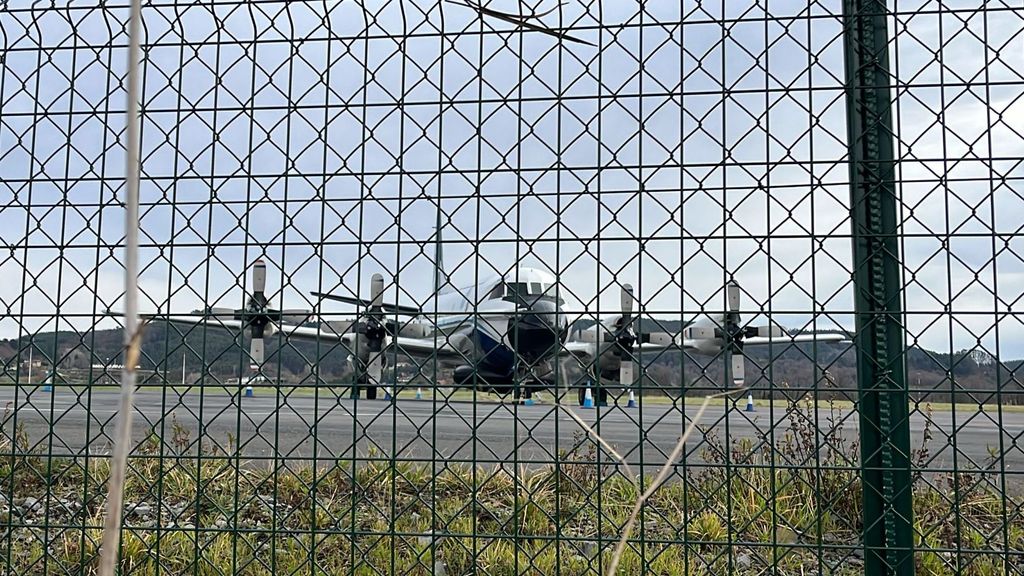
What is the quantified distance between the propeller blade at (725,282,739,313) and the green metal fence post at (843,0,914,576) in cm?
31

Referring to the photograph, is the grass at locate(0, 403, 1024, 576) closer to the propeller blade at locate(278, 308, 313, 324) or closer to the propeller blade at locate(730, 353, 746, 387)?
the propeller blade at locate(730, 353, 746, 387)

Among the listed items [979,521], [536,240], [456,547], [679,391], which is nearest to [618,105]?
[536,240]

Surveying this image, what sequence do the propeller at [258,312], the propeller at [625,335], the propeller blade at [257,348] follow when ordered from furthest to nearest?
the propeller blade at [257,348] < the propeller at [258,312] < the propeller at [625,335]

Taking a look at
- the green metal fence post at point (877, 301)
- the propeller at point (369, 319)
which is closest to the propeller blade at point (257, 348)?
the propeller at point (369, 319)

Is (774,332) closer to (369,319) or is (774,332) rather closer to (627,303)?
(627,303)

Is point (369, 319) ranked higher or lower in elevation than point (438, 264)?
lower

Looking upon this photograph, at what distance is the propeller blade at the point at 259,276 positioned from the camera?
2.30 meters

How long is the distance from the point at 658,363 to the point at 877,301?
0.63 m

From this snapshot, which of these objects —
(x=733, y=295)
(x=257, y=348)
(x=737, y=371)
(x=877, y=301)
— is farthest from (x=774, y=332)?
(x=737, y=371)

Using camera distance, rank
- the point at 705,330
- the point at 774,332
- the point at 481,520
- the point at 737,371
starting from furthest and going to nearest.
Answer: the point at 737,371
the point at 481,520
the point at 705,330
the point at 774,332

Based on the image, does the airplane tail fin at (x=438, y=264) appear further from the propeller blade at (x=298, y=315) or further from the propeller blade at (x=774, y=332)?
the propeller blade at (x=774, y=332)

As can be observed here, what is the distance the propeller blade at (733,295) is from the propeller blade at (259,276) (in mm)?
1286

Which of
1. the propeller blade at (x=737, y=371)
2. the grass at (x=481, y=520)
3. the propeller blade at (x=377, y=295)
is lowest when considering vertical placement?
the grass at (x=481, y=520)

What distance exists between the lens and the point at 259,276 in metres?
2.55
